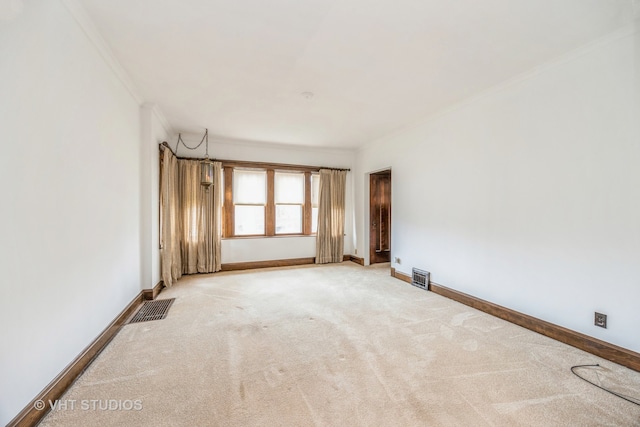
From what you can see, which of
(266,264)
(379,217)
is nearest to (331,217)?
(379,217)

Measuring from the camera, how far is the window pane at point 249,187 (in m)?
5.70

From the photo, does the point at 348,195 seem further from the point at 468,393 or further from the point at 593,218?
the point at 468,393

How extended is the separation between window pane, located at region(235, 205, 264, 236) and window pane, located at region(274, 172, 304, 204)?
491 mm

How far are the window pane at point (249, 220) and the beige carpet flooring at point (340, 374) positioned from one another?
8.15 feet

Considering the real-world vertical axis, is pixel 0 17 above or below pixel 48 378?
above

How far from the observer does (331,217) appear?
20.6 feet

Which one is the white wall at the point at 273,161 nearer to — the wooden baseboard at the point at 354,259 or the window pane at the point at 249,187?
the wooden baseboard at the point at 354,259

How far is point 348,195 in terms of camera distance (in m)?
6.54

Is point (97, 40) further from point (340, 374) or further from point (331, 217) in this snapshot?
point (331, 217)

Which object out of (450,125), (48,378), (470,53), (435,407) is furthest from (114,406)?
(450,125)

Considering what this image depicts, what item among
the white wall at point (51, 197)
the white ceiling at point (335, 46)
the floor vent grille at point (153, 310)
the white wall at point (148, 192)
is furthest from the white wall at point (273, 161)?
the white wall at point (51, 197)

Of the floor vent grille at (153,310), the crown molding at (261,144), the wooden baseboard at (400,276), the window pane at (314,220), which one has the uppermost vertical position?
the crown molding at (261,144)

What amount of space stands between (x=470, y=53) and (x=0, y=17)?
10.5 feet

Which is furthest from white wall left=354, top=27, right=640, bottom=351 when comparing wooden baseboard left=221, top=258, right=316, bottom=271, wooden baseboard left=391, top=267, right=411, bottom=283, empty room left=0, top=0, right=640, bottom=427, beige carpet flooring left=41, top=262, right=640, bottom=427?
wooden baseboard left=221, top=258, right=316, bottom=271
